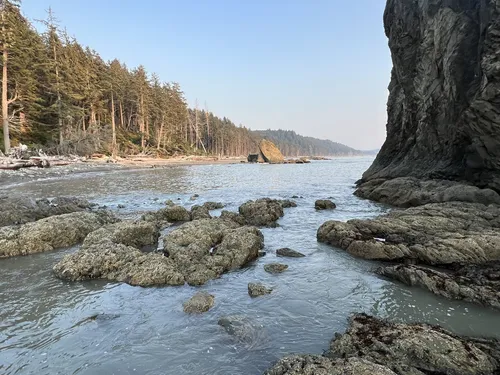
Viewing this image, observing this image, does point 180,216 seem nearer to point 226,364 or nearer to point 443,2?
point 226,364

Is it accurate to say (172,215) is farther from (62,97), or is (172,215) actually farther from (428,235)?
(62,97)

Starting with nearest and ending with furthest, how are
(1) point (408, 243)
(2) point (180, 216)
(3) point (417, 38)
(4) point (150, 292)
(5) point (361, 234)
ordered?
1. (4) point (150, 292)
2. (1) point (408, 243)
3. (5) point (361, 234)
4. (2) point (180, 216)
5. (3) point (417, 38)

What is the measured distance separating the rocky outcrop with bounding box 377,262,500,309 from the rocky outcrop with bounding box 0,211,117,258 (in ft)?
Result: 34.6

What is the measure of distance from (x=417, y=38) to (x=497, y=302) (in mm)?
26321

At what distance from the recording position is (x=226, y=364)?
15.1 feet

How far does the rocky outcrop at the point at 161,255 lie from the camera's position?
772cm

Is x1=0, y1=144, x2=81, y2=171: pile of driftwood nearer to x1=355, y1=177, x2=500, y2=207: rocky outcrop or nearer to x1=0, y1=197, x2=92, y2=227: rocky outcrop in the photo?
x1=0, y1=197, x2=92, y2=227: rocky outcrop

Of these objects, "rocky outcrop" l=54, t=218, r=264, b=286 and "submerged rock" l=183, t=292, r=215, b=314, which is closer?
Answer: "submerged rock" l=183, t=292, r=215, b=314

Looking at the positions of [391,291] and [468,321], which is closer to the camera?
[468,321]

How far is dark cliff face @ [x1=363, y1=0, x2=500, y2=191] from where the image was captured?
14859 millimetres

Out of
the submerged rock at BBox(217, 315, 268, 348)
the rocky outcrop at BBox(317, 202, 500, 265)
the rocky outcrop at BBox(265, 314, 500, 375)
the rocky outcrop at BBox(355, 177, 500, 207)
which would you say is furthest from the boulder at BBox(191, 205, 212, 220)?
the rocky outcrop at BBox(355, 177, 500, 207)

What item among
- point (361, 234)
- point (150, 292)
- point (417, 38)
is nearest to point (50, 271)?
point (150, 292)

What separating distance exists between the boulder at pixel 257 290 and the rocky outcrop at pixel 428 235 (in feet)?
13.3

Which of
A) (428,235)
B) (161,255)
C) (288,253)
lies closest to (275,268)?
(288,253)
